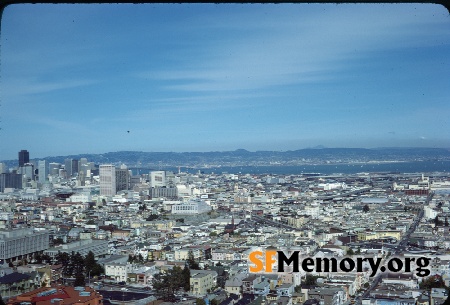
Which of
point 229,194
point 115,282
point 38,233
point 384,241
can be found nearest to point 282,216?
point 229,194

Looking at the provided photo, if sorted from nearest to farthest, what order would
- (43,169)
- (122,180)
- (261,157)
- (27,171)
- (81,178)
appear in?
(27,171) < (43,169) < (261,157) < (81,178) < (122,180)

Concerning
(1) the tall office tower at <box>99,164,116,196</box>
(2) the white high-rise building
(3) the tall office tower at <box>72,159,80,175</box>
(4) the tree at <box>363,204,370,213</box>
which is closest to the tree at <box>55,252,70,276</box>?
(2) the white high-rise building

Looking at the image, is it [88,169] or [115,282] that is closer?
[115,282]

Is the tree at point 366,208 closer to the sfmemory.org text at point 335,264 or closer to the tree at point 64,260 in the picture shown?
the tree at point 64,260

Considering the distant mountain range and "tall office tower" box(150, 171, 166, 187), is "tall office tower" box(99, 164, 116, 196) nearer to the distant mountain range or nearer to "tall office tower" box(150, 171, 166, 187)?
"tall office tower" box(150, 171, 166, 187)

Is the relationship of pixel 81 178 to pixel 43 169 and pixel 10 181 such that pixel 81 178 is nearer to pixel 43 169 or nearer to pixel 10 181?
pixel 43 169

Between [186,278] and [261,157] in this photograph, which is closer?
[186,278]

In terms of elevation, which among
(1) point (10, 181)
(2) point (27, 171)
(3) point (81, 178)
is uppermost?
(2) point (27, 171)

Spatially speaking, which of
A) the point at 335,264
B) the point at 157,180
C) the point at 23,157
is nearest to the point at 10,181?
the point at 23,157

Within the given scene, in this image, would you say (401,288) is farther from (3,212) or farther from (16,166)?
(3,212)
